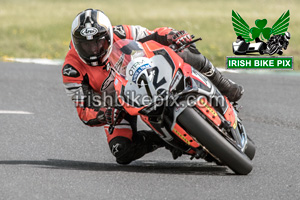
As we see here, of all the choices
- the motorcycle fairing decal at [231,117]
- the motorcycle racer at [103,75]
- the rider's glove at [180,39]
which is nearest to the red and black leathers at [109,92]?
the motorcycle racer at [103,75]

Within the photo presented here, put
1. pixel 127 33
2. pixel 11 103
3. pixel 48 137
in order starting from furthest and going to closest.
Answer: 1. pixel 11 103
2. pixel 48 137
3. pixel 127 33

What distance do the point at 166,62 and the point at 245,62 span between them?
8.79m

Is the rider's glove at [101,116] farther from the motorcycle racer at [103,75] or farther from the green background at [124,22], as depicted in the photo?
the green background at [124,22]

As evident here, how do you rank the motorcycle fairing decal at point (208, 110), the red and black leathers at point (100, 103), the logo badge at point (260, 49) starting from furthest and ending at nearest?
the logo badge at point (260, 49), the red and black leathers at point (100, 103), the motorcycle fairing decal at point (208, 110)

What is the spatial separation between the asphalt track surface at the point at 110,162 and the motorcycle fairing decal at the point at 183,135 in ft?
1.08

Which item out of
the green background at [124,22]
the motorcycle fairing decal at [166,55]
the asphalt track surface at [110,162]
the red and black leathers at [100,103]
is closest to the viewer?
the asphalt track surface at [110,162]

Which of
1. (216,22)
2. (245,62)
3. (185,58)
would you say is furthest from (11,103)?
(216,22)

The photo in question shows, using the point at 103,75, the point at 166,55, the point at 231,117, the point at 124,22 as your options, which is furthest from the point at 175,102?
the point at 124,22

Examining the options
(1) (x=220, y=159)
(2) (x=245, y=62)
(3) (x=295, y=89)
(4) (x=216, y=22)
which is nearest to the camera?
(1) (x=220, y=159)

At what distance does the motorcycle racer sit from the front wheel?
907 millimetres

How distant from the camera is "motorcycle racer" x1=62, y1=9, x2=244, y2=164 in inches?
230

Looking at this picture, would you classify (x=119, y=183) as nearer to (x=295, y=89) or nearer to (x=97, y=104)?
(x=97, y=104)

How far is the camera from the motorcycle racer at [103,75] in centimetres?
584

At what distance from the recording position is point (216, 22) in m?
21.1
